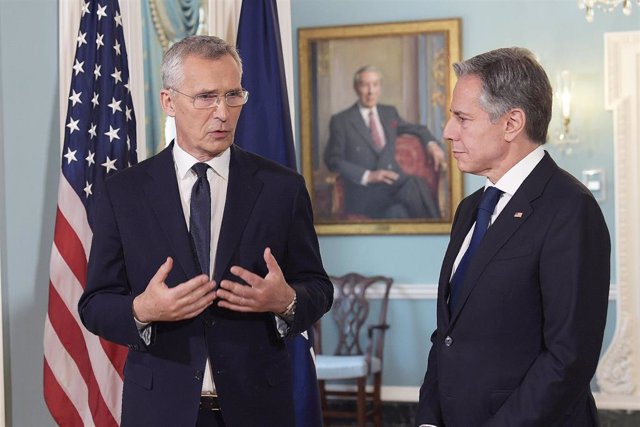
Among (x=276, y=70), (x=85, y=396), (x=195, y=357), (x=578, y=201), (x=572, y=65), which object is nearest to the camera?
(x=578, y=201)

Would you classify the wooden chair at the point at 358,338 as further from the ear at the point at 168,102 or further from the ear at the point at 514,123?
the ear at the point at 514,123

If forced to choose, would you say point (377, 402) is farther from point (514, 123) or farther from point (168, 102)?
point (514, 123)

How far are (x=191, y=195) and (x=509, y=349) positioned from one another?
3.07ft

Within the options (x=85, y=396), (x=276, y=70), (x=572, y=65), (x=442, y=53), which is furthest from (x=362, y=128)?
(x=85, y=396)

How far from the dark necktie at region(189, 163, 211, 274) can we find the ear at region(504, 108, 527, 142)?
0.81m

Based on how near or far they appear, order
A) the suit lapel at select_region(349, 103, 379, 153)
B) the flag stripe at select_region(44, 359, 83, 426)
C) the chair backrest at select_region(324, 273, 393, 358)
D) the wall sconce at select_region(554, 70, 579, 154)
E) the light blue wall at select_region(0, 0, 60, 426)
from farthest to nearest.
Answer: the suit lapel at select_region(349, 103, 379, 153)
the chair backrest at select_region(324, 273, 393, 358)
the wall sconce at select_region(554, 70, 579, 154)
the light blue wall at select_region(0, 0, 60, 426)
the flag stripe at select_region(44, 359, 83, 426)

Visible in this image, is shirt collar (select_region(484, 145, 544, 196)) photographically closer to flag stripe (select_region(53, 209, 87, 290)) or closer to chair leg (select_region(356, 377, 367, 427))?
flag stripe (select_region(53, 209, 87, 290))

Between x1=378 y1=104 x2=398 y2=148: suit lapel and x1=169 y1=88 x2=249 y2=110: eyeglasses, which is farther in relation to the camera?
x1=378 y1=104 x2=398 y2=148: suit lapel

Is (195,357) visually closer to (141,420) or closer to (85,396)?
(141,420)

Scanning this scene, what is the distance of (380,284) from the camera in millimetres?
7371

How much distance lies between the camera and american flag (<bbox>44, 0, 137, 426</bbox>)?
12.5 ft

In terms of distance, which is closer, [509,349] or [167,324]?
[509,349]

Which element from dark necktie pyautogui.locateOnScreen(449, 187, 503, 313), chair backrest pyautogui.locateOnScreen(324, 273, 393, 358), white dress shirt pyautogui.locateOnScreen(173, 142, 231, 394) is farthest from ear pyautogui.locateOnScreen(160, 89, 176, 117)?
chair backrest pyautogui.locateOnScreen(324, 273, 393, 358)

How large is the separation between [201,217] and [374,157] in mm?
5055
